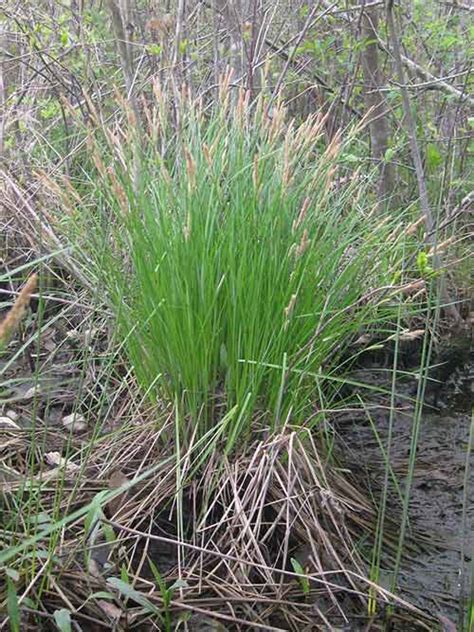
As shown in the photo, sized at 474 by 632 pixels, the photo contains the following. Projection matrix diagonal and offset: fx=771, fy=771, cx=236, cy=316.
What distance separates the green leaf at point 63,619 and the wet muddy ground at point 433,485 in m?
0.89

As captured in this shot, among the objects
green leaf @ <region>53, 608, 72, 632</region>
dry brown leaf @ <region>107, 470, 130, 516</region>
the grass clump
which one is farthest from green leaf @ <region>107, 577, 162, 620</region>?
the grass clump

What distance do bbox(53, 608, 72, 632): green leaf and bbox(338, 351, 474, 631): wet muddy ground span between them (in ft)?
2.91

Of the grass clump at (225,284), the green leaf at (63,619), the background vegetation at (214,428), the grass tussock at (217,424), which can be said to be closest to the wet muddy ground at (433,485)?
the background vegetation at (214,428)

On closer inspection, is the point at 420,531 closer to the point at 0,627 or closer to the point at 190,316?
the point at 190,316

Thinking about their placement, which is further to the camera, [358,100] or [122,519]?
[358,100]

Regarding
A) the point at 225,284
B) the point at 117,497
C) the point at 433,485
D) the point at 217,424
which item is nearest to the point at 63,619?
the point at 117,497

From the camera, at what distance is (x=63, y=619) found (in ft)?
5.34

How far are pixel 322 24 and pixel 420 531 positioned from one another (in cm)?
414

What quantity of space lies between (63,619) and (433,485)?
154 centimetres

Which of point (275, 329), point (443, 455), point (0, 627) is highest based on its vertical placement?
point (275, 329)

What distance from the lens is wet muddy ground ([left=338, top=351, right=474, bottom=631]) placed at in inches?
84.0

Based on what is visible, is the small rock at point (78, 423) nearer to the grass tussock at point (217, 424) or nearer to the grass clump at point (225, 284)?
the grass tussock at point (217, 424)

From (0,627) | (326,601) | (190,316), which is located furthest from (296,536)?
(0,627)

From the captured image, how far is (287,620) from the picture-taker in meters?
1.91
